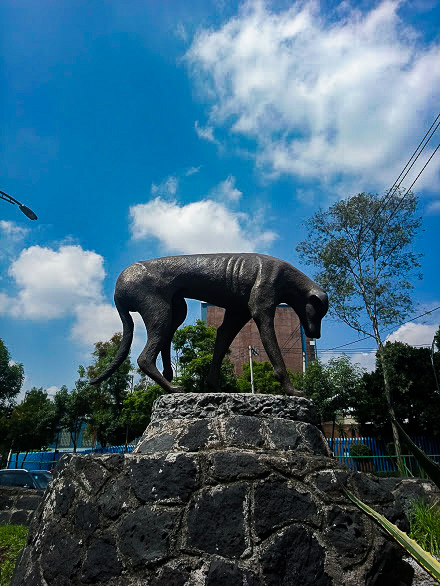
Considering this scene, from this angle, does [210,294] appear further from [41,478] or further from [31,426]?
[31,426]

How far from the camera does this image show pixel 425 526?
17.0 ft

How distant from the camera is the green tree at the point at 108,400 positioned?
26.2m

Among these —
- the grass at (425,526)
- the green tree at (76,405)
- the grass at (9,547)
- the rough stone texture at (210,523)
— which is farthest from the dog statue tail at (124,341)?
the green tree at (76,405)

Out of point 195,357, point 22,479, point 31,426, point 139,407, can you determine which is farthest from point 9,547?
point 31,426

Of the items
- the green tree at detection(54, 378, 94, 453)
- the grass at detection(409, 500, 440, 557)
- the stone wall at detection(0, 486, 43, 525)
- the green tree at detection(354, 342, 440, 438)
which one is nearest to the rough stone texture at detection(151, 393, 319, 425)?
the grass at detection(409, 500, 440, 557)

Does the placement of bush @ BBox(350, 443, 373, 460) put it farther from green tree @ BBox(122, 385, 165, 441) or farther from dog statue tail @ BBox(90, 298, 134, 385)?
dog statue tail @ BBox(90, 298, 134, 385)

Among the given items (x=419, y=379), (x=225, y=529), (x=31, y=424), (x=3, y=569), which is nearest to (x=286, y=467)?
(x=225, y=529)

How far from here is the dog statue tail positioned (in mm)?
4801

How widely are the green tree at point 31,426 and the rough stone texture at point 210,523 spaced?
2593cm

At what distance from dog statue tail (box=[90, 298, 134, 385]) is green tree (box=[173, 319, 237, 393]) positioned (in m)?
15.4

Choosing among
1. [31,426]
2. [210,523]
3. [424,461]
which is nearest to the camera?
[424,461]

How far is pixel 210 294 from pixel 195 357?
16449 mm

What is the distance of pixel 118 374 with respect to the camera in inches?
1040

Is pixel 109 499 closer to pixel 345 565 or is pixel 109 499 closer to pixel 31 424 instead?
pixel 345 565
